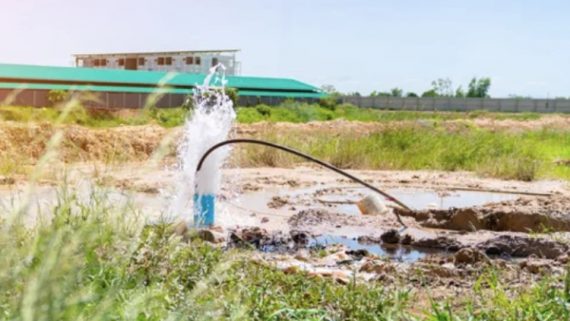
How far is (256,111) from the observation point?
112 ft

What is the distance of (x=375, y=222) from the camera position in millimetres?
8719

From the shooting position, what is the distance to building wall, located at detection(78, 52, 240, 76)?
21906mm

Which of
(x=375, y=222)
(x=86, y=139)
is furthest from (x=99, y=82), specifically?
(x=375, y=222)

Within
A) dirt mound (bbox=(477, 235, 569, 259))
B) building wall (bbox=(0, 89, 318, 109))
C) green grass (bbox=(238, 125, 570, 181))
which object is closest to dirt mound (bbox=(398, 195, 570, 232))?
dirt mound (bbox=(477, 235, 569, 259))

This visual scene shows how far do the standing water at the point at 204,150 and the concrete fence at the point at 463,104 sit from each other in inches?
1598

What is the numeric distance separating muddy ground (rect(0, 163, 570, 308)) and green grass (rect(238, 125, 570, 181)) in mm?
1030

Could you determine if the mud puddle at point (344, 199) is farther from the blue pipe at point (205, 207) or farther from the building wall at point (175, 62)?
the building wall at point (175, 62)

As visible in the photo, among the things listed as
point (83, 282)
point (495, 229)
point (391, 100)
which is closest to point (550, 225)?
point (495, 229)

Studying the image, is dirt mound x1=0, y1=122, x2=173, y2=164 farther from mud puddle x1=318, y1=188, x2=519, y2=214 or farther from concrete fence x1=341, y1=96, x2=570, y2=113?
concrete fence x1=341, y1=96, x2=570, y2=113

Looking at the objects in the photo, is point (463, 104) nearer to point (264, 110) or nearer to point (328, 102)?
point (328, 102)

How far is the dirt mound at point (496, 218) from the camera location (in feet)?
28.2

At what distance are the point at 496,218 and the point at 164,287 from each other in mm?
5309

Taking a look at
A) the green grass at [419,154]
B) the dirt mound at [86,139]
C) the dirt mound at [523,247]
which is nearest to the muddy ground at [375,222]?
the dirt mound at [523,247]

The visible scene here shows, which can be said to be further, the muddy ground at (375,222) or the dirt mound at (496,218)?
the dirt mound at (496,218)
